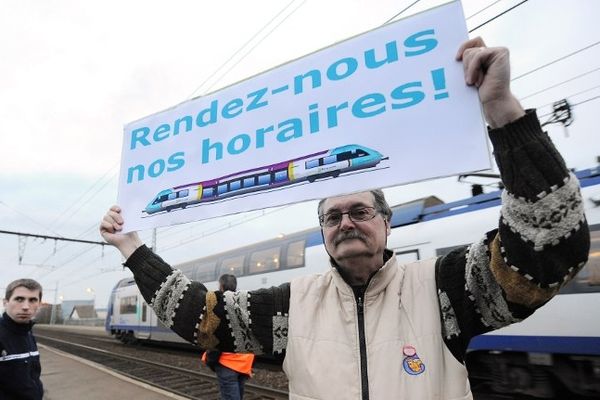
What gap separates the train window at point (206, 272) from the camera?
12.3 metres

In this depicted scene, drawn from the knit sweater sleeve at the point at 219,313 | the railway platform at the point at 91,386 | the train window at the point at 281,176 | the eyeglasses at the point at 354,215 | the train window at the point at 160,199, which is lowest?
the railway platform at the point at 91,386

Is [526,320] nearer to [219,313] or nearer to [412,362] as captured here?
[412,362]

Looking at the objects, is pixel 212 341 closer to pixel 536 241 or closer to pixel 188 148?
pixel 188 148

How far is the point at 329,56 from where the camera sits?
1.58 m

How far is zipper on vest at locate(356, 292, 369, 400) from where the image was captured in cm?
123

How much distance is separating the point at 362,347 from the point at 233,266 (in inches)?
413

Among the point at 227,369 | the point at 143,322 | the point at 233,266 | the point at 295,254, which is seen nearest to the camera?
the point at 227,369

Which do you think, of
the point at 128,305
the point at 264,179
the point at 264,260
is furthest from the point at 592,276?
the point at 128,305

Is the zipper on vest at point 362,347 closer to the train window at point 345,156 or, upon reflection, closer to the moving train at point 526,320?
the train window at point 345,156

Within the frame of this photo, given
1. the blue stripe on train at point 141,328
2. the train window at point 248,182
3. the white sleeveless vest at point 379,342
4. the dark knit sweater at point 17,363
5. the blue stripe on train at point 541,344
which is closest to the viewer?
the white sleeveless vest at point 379,342

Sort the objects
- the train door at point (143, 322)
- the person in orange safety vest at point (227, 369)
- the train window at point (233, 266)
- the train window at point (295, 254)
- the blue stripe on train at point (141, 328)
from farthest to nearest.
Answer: the train door at point (143, 322)
the blue stripe on train at point (141, 328)
the train window at point (233, 266)
the train window at point (295, 254)
the person in orange safety vest at point (227, 369)

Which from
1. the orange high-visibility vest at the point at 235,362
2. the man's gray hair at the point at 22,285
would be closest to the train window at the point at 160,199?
the man's gray hair at the point at 22,285

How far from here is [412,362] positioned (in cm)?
124

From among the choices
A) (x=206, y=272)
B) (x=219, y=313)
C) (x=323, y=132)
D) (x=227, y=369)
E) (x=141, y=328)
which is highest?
(x=206, y=272)
